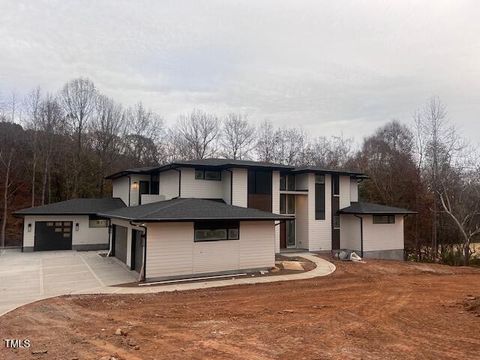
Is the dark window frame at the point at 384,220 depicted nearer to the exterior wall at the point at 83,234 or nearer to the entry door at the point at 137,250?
the entry door at the point at 137,250

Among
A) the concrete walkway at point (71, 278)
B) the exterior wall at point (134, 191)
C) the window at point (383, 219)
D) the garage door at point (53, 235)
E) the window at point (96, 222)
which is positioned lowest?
the concrete walkway at point (71, 278)

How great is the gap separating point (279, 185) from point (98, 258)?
10393 mm

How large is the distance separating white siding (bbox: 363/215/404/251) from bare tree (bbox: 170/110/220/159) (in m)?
19.6

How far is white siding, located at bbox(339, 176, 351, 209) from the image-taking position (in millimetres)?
21109

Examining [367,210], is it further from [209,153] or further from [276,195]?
[209,153]

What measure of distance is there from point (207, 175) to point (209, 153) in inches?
693

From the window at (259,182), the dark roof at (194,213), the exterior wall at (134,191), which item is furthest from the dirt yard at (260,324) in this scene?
the exterior wall at (134,191)

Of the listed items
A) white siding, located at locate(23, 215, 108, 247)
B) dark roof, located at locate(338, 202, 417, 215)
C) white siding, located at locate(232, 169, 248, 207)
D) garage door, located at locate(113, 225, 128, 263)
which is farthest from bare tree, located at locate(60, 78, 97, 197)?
dark roof, located at locate(338, 202, 417, 215)

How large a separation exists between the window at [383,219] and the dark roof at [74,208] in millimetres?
16266

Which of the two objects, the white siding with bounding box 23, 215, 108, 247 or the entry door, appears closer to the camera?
the entry door

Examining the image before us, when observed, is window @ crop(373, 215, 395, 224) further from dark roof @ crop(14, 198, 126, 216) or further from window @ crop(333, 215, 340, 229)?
dark roof @ crop(14, 198, 126, 216)

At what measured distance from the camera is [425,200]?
27219 millimetres

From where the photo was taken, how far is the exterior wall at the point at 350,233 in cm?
1975

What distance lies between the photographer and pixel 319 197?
2027cm
